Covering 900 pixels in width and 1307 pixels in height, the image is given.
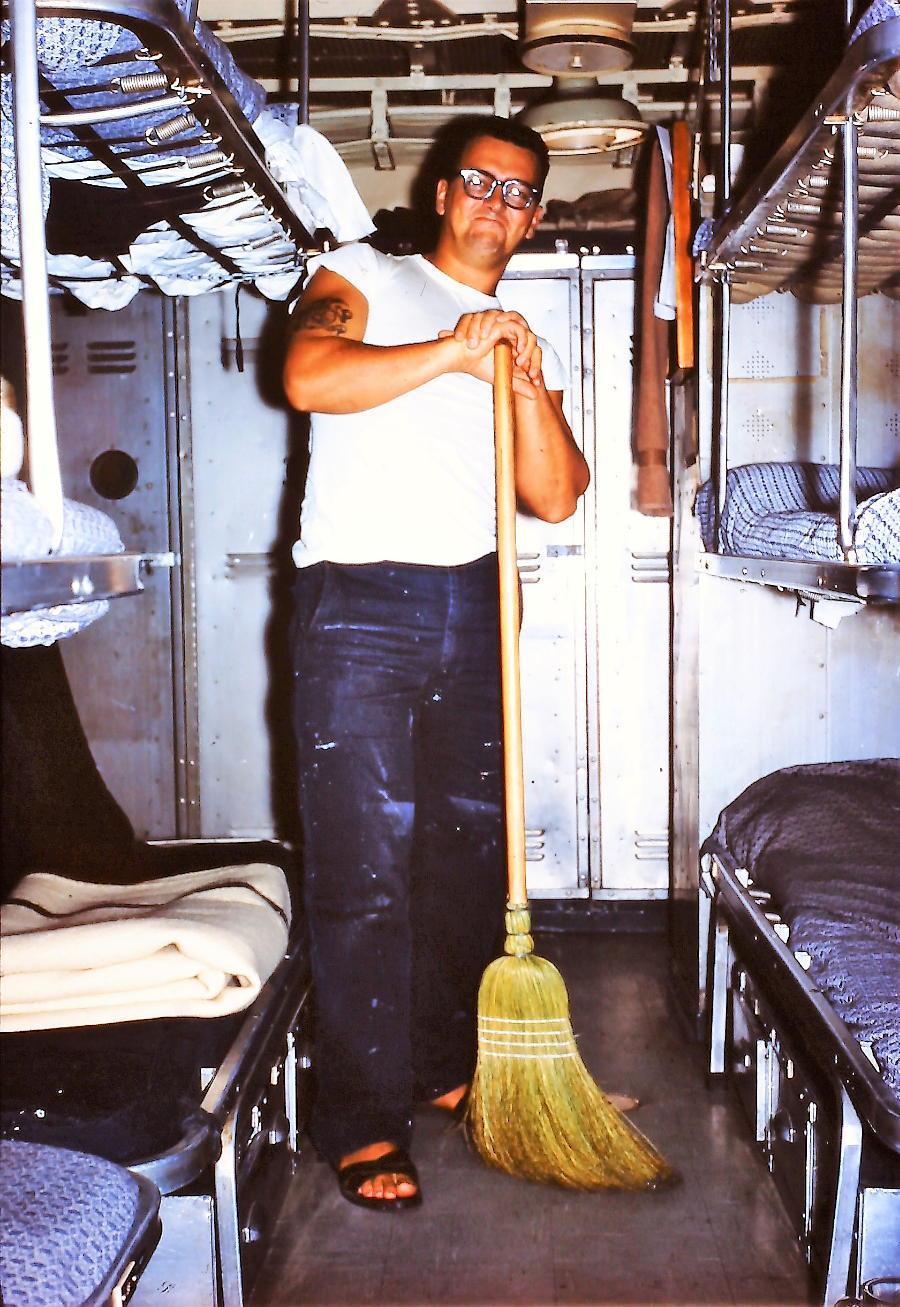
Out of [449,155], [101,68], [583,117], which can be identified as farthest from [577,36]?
[101,68]

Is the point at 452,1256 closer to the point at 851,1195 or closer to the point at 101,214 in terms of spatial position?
the point at 851,1195

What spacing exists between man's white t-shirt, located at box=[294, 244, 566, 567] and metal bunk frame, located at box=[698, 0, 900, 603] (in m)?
0.61

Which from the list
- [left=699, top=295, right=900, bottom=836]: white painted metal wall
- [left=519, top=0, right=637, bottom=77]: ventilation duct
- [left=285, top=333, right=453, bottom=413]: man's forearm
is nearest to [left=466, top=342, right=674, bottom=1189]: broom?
[left=285, top=333, right=453, bottom=413]: man's forearm

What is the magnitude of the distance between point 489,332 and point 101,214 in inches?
34.9

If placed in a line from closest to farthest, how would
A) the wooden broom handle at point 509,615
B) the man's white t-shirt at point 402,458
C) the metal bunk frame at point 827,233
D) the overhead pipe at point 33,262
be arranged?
the overhead pipe at point 33,262 < the metal bunk frame at point 827,233 < the wooden broom handle at point 509,615 < the man's white t-shirt at point 402,458

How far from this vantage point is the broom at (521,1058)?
211cm

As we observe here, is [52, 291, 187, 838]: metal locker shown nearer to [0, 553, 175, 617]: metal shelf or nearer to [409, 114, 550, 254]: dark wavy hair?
[409, 114, 550, 254]: dark wavy hair

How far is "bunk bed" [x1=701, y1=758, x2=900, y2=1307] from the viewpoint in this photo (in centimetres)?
163

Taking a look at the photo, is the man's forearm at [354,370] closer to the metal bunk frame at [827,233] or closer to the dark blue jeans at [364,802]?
the dark blue jeans at [364,802]

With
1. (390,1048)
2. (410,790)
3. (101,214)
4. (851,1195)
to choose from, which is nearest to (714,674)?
(410,790)

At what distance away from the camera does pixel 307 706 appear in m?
2.24

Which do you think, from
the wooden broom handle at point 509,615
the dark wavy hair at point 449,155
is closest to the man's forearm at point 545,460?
the wooden broom handle at point 509,615

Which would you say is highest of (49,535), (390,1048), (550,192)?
(550,192)

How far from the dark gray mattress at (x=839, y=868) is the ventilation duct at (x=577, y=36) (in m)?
2.00
